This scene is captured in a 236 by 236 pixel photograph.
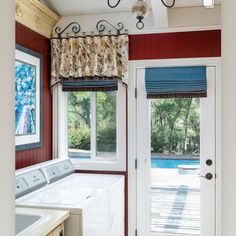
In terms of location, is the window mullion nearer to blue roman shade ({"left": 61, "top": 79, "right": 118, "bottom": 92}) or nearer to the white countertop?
blue roman shade ({"left": 61, "top": 79, "right": 118, "bottom": 92})

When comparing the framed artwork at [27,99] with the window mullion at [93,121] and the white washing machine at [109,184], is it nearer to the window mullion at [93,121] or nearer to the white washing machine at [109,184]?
the white washing machine at [109,184]

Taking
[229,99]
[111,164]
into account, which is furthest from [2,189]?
[111,164]

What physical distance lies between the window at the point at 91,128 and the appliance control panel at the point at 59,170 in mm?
215

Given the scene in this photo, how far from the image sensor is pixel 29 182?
2650mm

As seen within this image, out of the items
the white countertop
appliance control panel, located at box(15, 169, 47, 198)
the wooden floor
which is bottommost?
the wooden floor

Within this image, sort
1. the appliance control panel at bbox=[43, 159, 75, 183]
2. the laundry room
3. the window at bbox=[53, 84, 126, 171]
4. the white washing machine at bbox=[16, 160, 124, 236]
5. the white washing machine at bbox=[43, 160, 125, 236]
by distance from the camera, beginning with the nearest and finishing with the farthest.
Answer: the white washing machine at bbox=[16, 160, 124, 236], the white washing machine at bbox=[43, 160, 125, 236], the appliance control panel at bbox=[43, 159, 75, 183], the laundry room, the window at bbox=[53, 84, 126, 171]

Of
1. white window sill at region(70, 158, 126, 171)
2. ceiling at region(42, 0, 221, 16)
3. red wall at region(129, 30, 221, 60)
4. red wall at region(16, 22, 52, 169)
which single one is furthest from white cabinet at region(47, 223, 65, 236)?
ceiling at region(42, 0, 221, 16)

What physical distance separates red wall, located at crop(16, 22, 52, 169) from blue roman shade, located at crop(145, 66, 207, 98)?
1.12m

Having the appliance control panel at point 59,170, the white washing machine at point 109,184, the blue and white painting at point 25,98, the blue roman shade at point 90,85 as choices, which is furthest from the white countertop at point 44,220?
the blue roman shade at point 90,85

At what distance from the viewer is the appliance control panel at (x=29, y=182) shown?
98.5 inches

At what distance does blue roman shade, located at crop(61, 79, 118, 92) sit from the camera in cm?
355

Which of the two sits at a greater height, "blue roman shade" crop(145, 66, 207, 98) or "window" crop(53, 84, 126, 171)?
"blue roman shade" crop(145, 66, 207, 98)

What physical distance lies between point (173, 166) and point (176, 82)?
930mm

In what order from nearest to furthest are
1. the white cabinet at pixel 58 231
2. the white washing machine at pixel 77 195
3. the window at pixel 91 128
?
the white cabinet at pixel 58 231
the white washing machine at pixel 77 195
the window at pixel 91 128
